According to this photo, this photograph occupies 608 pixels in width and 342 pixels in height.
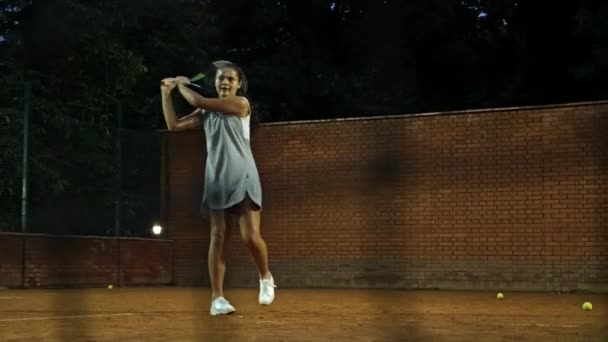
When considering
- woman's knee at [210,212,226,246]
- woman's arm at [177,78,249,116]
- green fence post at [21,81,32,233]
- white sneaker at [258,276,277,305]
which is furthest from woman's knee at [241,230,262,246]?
green fence post at [21,81,32,233]

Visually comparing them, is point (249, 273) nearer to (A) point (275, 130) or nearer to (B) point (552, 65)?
(A) point (275, 130)

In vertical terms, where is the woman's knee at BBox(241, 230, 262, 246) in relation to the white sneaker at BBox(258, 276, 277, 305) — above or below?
above

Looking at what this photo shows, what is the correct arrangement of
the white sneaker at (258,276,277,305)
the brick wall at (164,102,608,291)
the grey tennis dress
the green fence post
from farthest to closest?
1. the green fence post
2. the brick wall at (164,102,608,291)
3. the white sneaker at (258,276,277,305)
4. the grey tennis dress

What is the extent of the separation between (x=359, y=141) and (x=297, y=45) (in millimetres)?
13256

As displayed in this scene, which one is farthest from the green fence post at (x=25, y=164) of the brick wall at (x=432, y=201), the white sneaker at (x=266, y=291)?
the white sneaker at (x=266, y=291)

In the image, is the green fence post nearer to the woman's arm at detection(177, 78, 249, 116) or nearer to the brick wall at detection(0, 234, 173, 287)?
the brick wall at detection(0, 234, 173, 287)

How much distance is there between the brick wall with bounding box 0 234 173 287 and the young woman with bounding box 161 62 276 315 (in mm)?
7225

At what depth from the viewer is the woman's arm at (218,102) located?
5941 millimetres

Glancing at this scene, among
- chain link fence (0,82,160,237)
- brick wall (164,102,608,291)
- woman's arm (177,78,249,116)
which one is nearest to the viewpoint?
woman's arm (177,78,249,116)

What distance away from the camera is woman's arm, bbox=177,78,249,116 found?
5941 mm

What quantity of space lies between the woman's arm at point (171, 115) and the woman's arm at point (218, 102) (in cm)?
8

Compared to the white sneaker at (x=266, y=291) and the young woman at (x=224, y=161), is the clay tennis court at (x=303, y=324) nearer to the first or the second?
the white sneaker at (x=266, y=291)

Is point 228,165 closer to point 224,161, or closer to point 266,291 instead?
point 224,161

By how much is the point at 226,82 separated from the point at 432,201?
Result: 8146 millimetres
